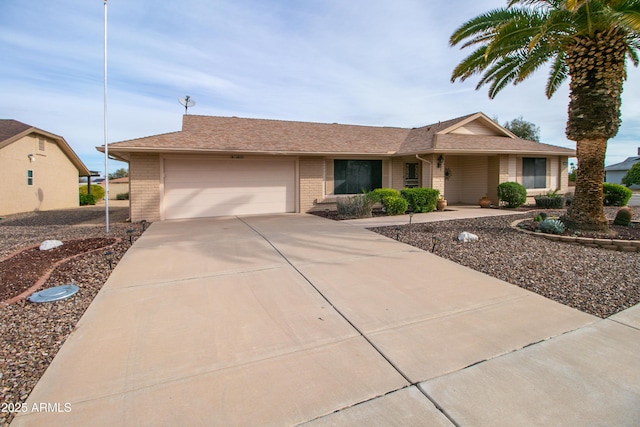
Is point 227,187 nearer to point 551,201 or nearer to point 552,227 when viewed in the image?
point 552,227

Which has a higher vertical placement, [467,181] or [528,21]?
[528,21]

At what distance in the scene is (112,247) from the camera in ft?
23.9

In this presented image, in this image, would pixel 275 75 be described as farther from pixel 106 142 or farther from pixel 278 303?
pixel 278 303

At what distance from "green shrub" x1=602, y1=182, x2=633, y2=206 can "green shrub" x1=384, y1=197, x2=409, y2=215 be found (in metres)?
9.10

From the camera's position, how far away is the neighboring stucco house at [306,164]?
12164 mm

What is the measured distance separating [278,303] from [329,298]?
0.65m

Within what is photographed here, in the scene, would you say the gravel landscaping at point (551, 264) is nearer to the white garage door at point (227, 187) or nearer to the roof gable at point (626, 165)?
the white garage door at point (227, 187)

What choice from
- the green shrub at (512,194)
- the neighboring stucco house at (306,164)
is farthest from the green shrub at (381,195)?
the green shrub at (512,194)

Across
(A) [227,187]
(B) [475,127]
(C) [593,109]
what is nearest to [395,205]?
(C) [593,109]

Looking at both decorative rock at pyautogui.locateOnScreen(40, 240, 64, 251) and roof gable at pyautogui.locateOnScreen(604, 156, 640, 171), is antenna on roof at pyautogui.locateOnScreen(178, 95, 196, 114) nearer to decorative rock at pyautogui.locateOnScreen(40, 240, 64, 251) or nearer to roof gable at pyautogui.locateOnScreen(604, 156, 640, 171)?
decorative rock at pyautogui.locateOnScreen(40, 240, 64, 251)

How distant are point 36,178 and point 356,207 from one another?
712 inches

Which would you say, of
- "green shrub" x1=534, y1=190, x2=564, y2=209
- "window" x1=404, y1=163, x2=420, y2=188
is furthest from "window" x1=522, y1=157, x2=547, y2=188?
"window" x1=404, y1=163, x2=420, y2=188

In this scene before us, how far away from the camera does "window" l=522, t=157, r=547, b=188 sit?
1641 centimetres

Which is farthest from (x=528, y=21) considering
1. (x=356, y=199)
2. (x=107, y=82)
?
(x=107, y=82)
